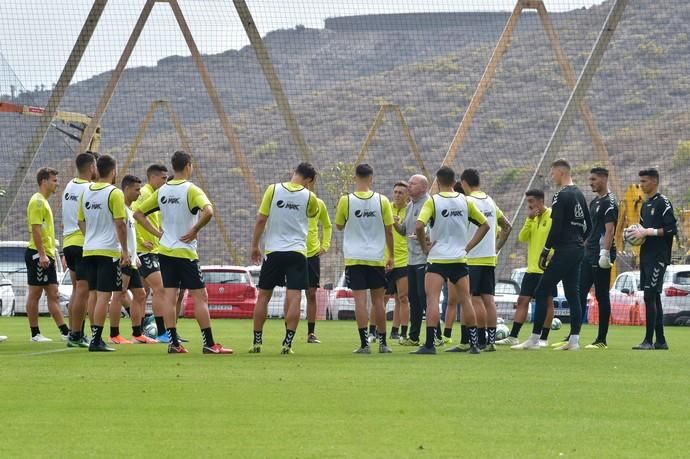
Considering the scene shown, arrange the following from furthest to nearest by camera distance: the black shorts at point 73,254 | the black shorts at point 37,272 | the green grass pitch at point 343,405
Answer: the black shorts at point 37,272 → the black shorts at point 73,254 → the green grass pitch at point 343,405

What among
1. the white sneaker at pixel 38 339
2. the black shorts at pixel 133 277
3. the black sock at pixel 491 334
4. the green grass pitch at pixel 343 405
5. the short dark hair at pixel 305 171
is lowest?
the green grass pitch at pixel 343 405

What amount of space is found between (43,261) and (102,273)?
5.27 feet

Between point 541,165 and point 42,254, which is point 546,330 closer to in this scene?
→ point 42,254

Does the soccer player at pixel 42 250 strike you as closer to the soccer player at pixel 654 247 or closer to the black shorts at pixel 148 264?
the black shorts at pixel 148 264

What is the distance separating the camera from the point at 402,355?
15.2 m

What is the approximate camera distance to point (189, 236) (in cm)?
1497

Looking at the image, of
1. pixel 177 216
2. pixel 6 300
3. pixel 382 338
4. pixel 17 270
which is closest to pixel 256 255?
pixel 177 216

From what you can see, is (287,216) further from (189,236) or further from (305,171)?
(189,236)

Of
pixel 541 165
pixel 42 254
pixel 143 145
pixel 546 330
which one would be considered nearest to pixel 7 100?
pixel 541 165

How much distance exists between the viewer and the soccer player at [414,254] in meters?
17.2

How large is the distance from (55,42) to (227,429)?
1946cm

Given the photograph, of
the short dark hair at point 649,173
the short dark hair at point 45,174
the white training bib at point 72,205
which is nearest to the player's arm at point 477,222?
the short dark hair at point 649,173

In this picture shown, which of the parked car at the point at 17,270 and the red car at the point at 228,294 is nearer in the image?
the red car at the point at 228,294

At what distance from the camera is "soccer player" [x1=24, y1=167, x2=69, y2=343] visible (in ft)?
55.9
